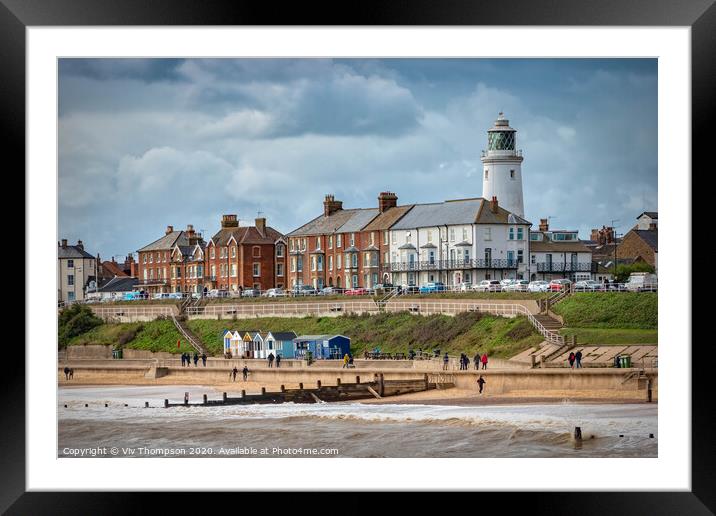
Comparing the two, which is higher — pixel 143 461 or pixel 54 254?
pixel 54 254

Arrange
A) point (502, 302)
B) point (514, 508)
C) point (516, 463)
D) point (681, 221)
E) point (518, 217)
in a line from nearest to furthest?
1. point (514, 508)
2. point (681, 221)
3. point (516, 463)
4. point (502, 302)
5. point (518, 217)

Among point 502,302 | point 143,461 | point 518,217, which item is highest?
point 518,217

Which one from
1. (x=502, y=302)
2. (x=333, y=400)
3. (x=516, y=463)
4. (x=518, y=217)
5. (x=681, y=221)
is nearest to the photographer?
(x=681, y=221)

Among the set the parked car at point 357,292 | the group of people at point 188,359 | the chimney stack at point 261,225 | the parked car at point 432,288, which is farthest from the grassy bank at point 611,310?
the chimney stack at point 261,225

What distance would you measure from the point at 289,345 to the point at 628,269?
26.5 feet

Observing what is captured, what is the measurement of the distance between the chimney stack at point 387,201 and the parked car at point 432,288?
129 inches

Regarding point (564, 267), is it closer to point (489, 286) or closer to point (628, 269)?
point (628, 269)

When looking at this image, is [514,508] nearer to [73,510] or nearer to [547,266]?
[73,510]

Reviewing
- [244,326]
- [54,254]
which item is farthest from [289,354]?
[54,254]

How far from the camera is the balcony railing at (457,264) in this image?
30.6m

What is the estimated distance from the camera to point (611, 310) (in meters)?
25.9

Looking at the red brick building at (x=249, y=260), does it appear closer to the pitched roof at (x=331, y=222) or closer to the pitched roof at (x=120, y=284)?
the pitched roof at (x=331, y=222)

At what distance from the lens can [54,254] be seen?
13.6 metres

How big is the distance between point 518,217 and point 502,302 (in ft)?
11.2
